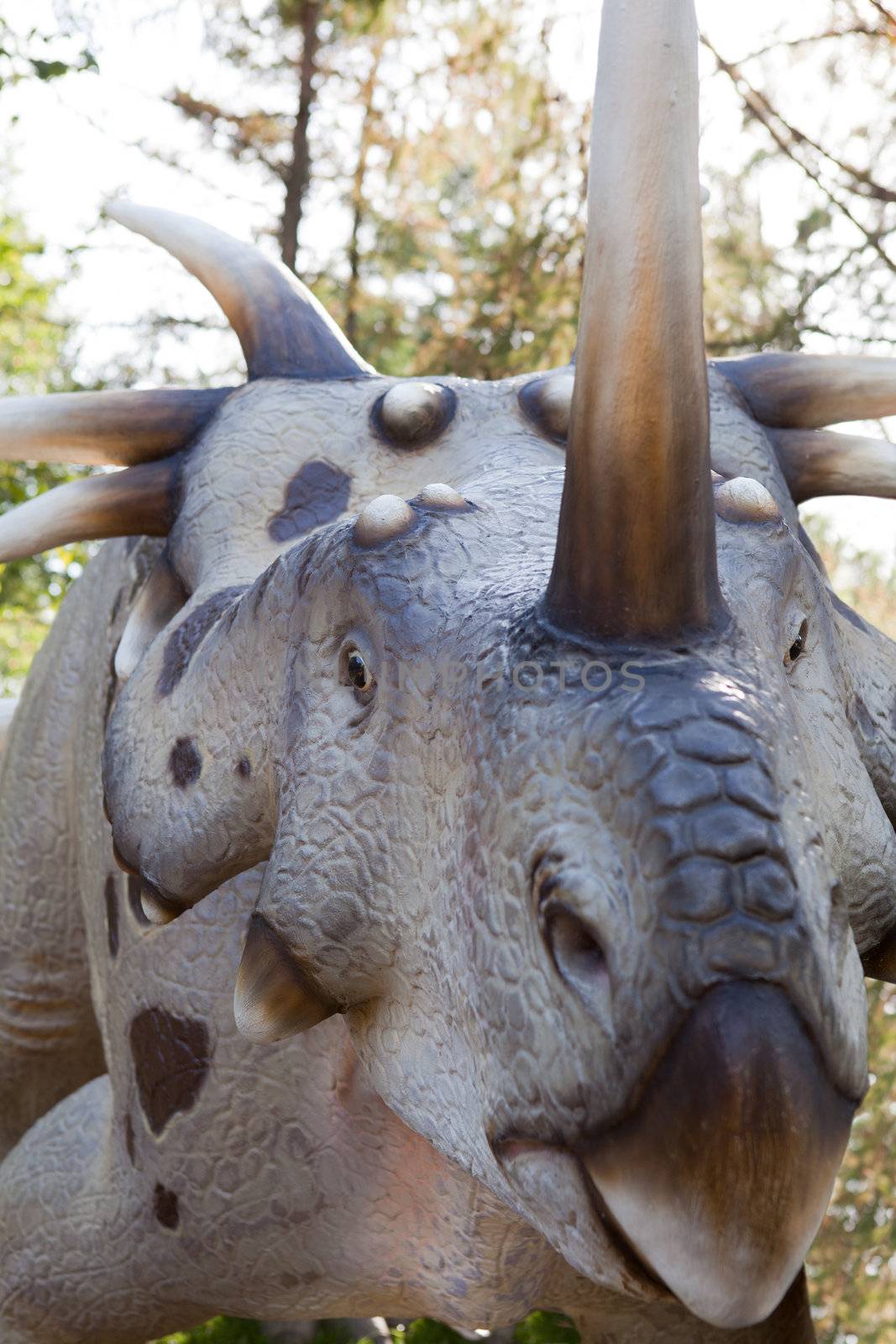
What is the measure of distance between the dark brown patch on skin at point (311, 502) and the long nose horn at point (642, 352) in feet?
2.83

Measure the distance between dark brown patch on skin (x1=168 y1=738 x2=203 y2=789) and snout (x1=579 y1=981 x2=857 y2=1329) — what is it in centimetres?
82

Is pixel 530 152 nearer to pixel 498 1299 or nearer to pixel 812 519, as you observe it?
pixel 812 519

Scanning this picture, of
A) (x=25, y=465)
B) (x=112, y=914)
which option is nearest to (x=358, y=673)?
(x=112, y=914)

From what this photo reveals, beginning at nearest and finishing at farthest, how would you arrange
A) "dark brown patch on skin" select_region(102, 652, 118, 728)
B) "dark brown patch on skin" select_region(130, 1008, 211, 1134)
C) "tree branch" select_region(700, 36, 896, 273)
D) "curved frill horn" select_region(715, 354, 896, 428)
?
1. "curved frill horn" select_region(715, 354, 896, 428)
2. "dark brown patch on skin" select_region(130, 1008, 211, 1134)
3. "dark brown patch on skin" select_region(102, 652, 118, 728)
4. "tree branch" select_region(700, 36, 896, 273)

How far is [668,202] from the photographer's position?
4.16 ft

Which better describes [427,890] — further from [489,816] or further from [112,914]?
[112,914]

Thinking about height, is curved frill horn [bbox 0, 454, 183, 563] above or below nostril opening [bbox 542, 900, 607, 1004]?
above

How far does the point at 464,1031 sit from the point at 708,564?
50 centimetres

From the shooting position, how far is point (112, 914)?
8.89ft

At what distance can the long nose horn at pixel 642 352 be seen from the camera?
4.16 feet

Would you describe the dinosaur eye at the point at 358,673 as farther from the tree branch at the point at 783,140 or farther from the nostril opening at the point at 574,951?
the tree branch at the point at 783,140

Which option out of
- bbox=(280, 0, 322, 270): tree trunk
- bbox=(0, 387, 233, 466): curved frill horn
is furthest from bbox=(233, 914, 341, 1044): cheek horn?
bbox=(280, 0, 322, 270): tree trunk

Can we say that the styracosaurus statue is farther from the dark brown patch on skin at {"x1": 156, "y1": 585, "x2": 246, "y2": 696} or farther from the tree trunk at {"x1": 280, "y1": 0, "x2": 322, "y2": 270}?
the tree trunk at {"x1": 280, "y1": 0, "x2": 322, "y2": 270}

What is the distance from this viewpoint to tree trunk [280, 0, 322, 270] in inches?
326
